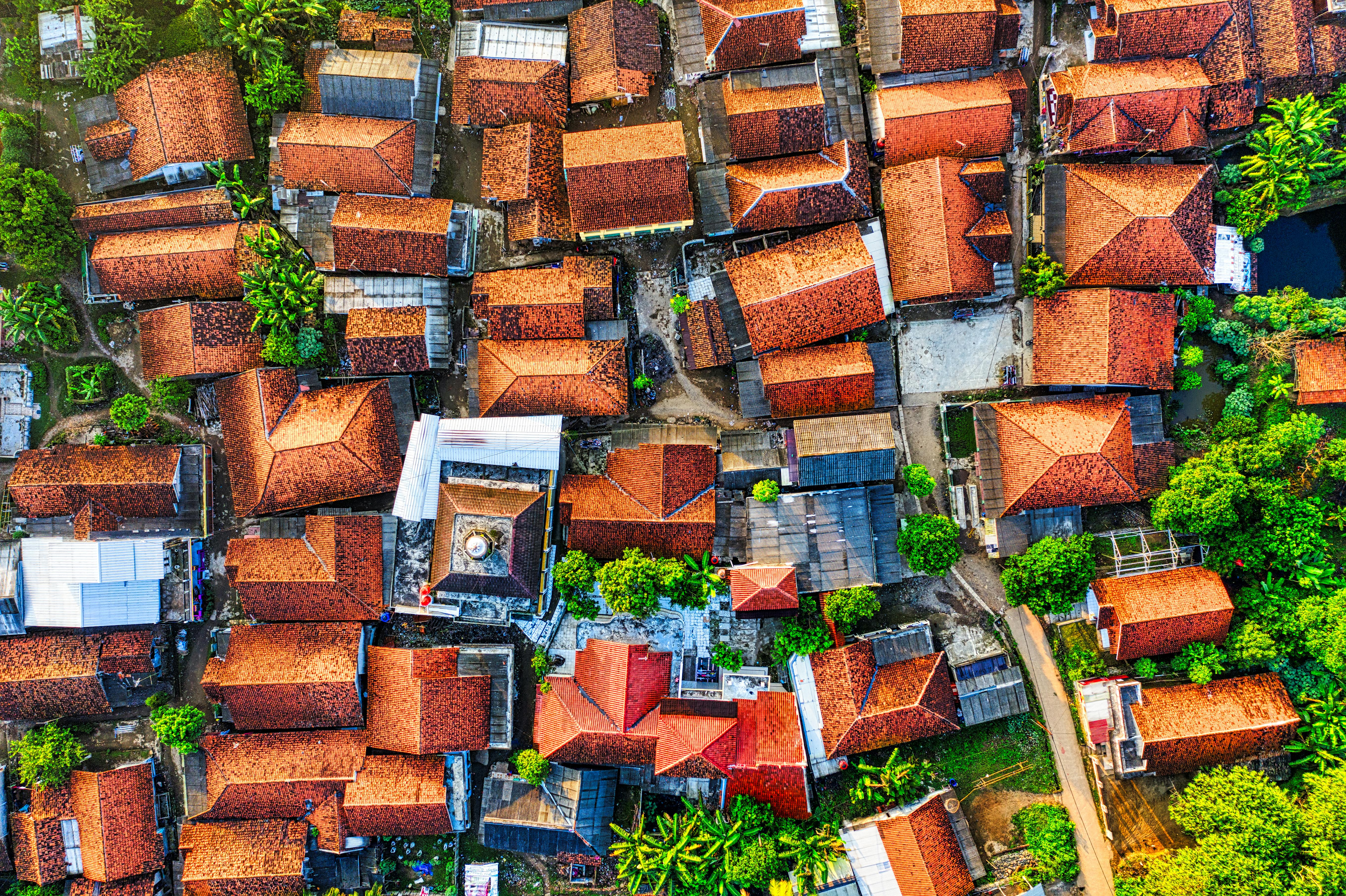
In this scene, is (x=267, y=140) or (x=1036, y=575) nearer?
(x=1036, y=575)

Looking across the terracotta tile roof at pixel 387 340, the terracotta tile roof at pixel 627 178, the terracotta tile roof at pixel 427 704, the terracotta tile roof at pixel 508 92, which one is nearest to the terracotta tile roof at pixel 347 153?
the terracotta tile roof at pixel 508 92

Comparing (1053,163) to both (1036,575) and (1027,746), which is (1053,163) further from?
(1027,746)

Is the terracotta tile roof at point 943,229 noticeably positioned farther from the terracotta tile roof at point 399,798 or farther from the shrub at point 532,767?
the terracotta tile roof at point 399,798

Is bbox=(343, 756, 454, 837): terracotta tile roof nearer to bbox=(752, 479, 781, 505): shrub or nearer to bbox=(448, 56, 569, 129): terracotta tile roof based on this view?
bbox=(752, 479, 781, 505): shrub

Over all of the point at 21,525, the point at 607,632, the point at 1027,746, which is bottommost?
the point at 1027,746

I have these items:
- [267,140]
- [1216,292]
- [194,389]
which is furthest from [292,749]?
[1216,292]

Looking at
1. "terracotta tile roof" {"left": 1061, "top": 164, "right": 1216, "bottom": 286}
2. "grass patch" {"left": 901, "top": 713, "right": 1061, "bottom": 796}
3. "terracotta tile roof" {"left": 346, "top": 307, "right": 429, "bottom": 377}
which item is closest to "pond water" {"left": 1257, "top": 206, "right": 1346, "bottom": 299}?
"terracotta tile roof" {"left": 1061, "top": 164, "right": 1216, "bottom": 286}

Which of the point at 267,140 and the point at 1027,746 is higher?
the point at 267,140
